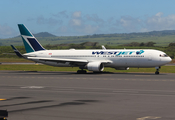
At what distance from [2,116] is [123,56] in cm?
3871

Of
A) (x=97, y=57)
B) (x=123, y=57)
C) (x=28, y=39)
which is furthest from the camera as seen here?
(x=28, y=39)

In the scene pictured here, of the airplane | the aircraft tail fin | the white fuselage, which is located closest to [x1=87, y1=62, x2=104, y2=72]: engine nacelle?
the airplane

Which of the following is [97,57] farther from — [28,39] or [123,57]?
[28,39]

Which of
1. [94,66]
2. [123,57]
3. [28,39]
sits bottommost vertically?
[94,66]

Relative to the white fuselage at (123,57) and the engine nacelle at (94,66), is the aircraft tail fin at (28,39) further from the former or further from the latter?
the engine nacelle at (94,66)

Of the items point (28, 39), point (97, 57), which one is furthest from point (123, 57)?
point (28, 39)

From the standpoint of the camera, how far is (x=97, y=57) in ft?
162

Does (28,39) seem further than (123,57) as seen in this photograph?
Yes

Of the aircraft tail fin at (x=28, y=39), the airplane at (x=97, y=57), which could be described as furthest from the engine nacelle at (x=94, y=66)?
the aircraft tail fin at (x=28, y=39)

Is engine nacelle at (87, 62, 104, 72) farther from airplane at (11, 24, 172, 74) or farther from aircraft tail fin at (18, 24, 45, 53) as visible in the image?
aircraft tail fin at (18, 24, 45, 53)

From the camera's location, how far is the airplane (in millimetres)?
45938

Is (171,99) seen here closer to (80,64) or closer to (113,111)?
(113,111)

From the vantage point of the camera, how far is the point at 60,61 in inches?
1976

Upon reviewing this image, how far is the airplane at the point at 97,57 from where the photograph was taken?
45.9 m
